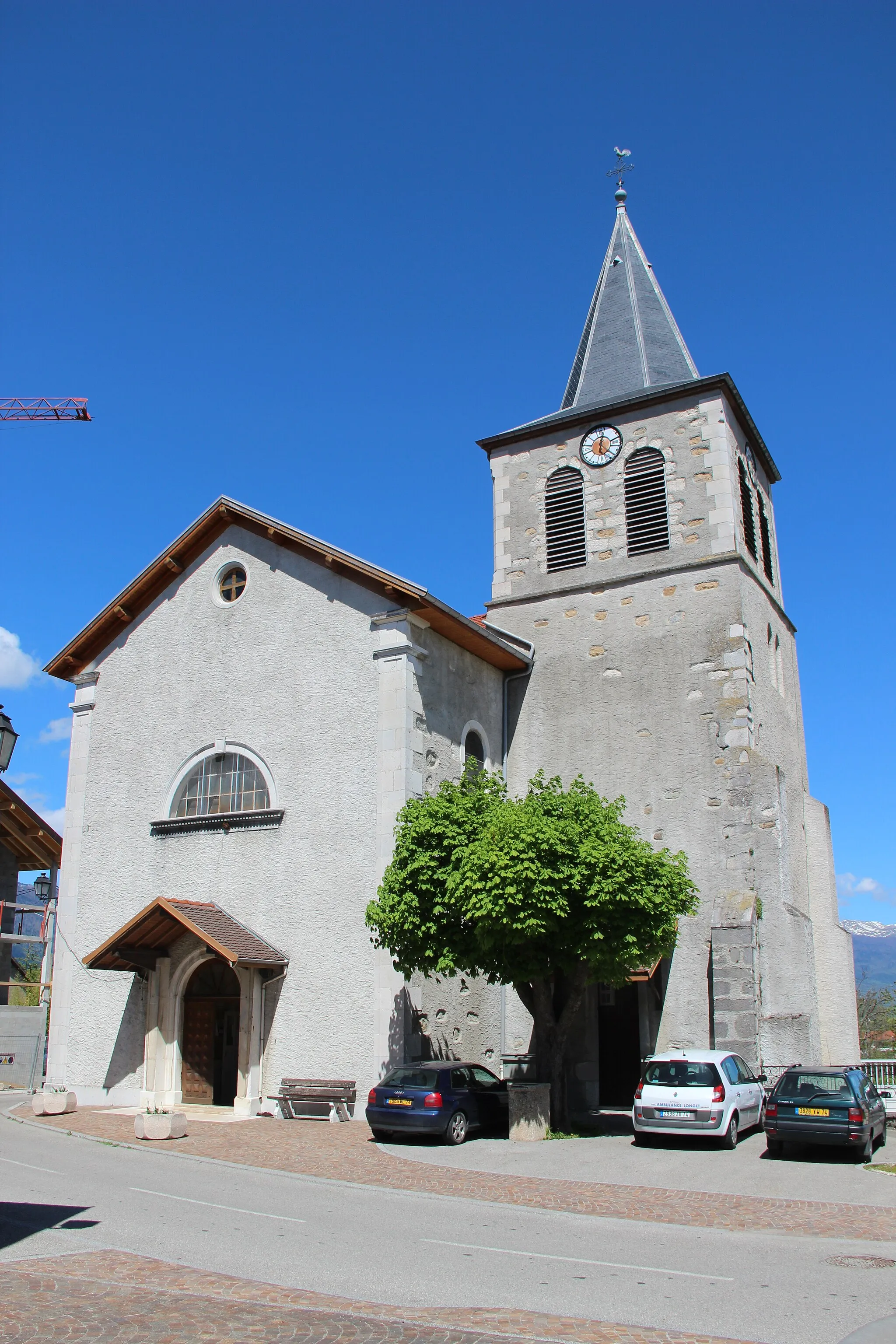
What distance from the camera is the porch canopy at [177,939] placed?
739 inches

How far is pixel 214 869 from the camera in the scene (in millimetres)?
20922

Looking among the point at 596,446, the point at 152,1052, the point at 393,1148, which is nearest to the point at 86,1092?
the point at 152,1052

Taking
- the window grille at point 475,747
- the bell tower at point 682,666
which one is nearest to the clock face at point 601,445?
the bell tower at point 682,666

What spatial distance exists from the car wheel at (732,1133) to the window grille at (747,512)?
41.9 feet

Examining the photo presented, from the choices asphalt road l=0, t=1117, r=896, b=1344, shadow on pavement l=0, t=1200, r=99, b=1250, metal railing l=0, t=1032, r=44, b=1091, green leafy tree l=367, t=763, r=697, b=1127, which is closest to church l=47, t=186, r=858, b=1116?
green leafy tree l=367, t=763, r=697, b=1127

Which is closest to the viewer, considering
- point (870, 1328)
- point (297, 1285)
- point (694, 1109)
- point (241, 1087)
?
point (870, 1328)

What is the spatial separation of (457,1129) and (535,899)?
3.63 meters

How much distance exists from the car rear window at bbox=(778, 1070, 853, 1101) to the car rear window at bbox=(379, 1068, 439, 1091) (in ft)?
16.1

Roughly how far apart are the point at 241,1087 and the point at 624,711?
34.1 ft

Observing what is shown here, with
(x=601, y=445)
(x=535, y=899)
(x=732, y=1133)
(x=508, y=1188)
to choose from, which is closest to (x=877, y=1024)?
(x=601, y=445)

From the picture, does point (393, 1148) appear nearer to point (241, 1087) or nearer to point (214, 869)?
point (241, 1087)

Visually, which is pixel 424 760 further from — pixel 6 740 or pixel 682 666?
pixel 6 740

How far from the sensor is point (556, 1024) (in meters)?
17.3

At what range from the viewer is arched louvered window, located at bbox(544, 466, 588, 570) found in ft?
81.7
